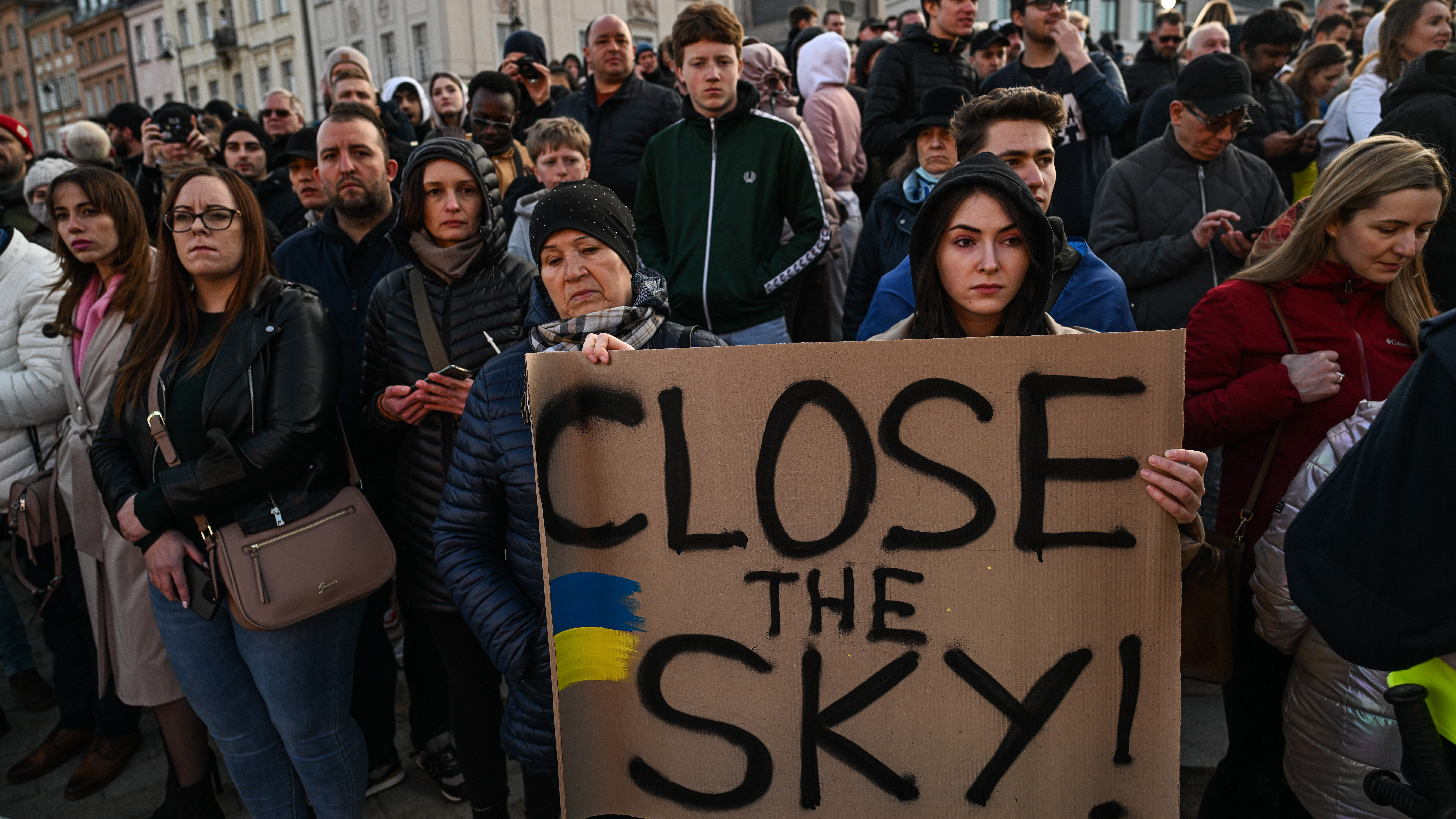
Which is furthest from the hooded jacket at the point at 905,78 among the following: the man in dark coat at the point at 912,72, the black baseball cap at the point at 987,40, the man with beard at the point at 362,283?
the man with beard at the point at 362,283

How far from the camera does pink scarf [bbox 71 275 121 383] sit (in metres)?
2.76

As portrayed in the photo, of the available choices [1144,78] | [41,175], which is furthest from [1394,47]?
[41,175]

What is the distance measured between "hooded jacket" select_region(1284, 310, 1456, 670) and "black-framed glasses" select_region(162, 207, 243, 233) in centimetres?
264

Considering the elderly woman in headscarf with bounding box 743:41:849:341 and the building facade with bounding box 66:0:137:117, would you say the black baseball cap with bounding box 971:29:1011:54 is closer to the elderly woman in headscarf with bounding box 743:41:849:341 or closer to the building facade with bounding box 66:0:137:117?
the elderly woman in headscarf with bounding box 743:41:849:341

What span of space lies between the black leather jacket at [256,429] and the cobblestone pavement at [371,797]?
1230 mm

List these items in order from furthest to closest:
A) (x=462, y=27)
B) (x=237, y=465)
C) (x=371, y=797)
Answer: (x=462, y=27), (x=371, y=797), (x=237, y=465)

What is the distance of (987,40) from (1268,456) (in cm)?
435

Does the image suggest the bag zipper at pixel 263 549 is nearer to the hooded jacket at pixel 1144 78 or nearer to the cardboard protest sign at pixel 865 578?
the cardboard protest sign at pixel 865 578

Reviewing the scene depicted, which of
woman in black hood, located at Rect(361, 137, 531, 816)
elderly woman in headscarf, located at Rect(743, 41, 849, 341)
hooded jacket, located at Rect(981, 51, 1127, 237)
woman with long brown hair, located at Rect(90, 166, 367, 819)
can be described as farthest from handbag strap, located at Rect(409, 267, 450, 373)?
hooded jacket, located at Rect(981, 51, 1127, 237)

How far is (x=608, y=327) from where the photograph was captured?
193 centimetres

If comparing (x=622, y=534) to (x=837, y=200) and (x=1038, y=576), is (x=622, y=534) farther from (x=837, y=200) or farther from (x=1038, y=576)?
(x=837, y=200)

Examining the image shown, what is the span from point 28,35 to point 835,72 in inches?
2934

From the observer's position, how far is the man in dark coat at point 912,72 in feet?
14.8

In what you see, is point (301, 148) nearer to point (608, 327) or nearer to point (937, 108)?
point (608, 327)
